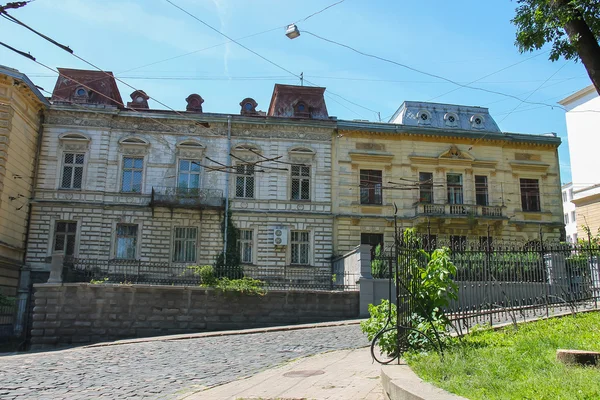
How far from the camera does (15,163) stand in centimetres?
2456

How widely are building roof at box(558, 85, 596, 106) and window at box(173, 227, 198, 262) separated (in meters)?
23.1

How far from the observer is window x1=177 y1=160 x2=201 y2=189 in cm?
2753

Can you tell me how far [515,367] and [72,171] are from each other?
25.5 meters

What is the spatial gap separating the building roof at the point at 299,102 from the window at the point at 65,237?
1280 cm

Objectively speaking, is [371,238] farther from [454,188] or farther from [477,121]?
[477,121]

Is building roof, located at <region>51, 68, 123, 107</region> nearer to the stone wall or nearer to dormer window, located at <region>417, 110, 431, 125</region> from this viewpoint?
the stone wall

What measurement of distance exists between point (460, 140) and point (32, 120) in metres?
A: 23.6

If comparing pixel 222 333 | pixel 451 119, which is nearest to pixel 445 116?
pixel 451 119

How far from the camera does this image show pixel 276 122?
2838cm

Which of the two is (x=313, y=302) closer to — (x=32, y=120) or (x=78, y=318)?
(x=78, y=318)

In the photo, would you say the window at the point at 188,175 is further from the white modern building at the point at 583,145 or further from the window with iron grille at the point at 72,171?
the white modern building at the point at 583,145

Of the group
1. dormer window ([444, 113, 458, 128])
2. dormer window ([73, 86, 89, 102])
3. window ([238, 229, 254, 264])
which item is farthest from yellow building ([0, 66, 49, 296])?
dormer window ([444, 113, 458, 128])

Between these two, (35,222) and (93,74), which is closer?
(35,222)

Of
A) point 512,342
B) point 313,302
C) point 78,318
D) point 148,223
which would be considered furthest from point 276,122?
point 512,342
